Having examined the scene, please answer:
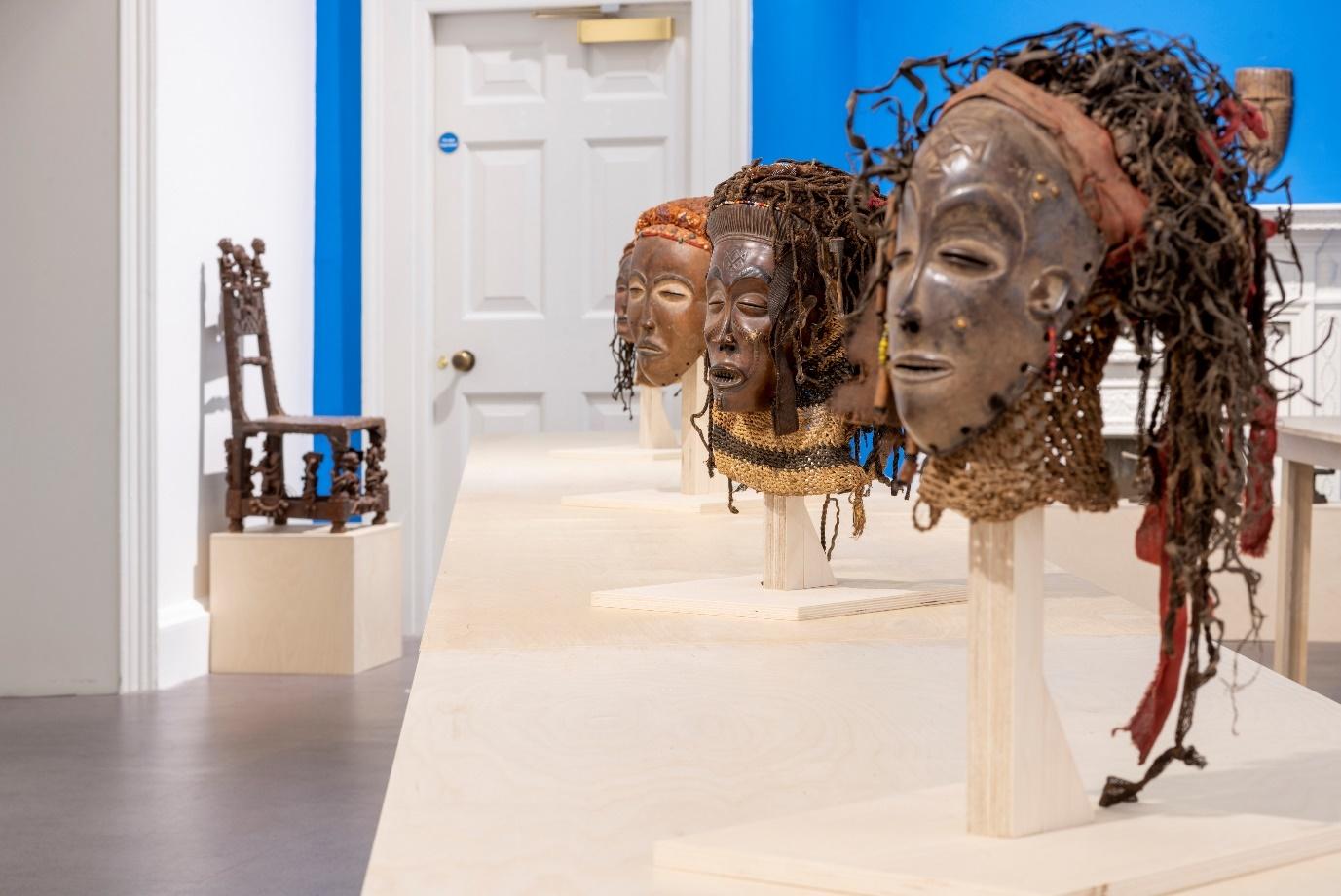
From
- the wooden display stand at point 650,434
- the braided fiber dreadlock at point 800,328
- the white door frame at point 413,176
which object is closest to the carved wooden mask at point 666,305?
the braided fiber dreadlock at point 800,328

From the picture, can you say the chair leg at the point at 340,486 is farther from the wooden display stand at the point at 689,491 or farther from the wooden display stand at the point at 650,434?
the wooden display stand at the point at 689,491

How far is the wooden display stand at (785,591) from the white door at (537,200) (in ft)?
12.8

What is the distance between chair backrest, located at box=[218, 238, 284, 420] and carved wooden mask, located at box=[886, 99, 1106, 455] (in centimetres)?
396

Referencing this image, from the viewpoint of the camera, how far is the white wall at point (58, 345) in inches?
165

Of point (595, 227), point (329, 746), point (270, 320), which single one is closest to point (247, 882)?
point (329, 746)

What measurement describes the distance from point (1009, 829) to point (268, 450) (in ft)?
13.1

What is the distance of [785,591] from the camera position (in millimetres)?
1754

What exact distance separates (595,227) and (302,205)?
1035mm

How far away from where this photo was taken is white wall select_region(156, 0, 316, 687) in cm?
440

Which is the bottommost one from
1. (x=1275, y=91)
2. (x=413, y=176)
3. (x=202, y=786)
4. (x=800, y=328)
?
(x=202, y=786)

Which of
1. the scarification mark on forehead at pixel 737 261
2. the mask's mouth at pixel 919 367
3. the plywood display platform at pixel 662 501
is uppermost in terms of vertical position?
the scarification mark on forehead at pixel 737 261

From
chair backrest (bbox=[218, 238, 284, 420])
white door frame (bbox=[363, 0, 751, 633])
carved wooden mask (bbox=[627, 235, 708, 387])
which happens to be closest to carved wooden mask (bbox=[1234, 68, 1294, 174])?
white door frame (bbox=[363, 0, 751, 633])

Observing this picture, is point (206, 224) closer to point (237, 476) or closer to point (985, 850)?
point (237, 476)

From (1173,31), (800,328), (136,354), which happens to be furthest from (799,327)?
(1173,31)
